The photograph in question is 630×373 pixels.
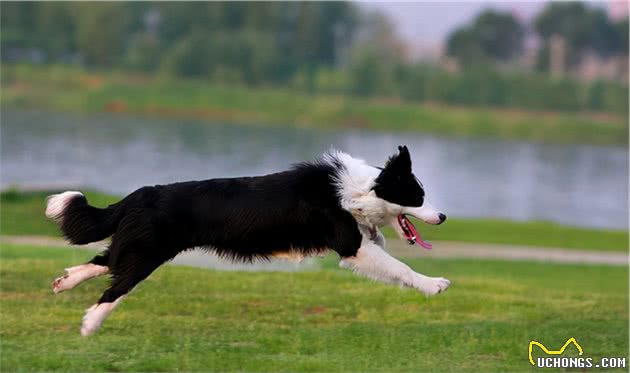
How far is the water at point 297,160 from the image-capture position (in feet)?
113

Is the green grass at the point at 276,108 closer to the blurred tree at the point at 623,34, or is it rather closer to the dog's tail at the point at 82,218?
the blurred tree at the point at 623,34

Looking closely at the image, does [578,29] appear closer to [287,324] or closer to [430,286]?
[287,324]

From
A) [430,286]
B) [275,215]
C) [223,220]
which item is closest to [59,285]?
[223,220]

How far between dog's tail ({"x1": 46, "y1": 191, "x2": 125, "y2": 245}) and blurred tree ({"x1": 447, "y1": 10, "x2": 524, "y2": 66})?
236ft

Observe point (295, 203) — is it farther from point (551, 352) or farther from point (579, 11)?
point (579, 11)

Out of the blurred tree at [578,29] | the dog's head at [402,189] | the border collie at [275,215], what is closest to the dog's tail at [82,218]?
the border collie at [275,215]

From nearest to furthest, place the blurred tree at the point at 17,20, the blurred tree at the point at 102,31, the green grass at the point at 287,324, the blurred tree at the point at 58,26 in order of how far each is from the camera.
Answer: the green grass at the point at 287,324
the blurred tree at the point at 17,20
the blurred tree at the point at 102,31
the blurred tree at the point at 58,26

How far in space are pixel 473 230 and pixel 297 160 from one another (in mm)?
19576

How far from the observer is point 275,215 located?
7.59 metres

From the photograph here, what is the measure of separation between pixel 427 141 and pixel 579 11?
1045 inches

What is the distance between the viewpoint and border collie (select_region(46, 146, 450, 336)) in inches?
294

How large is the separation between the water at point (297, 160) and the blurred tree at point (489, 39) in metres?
15.5

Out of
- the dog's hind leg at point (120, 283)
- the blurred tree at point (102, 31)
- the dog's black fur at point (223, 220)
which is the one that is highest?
the blurred tree at point (102, 31)

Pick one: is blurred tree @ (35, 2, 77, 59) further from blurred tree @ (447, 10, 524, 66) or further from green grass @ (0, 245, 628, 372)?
green grass @ (0, 245, 628, 372)
